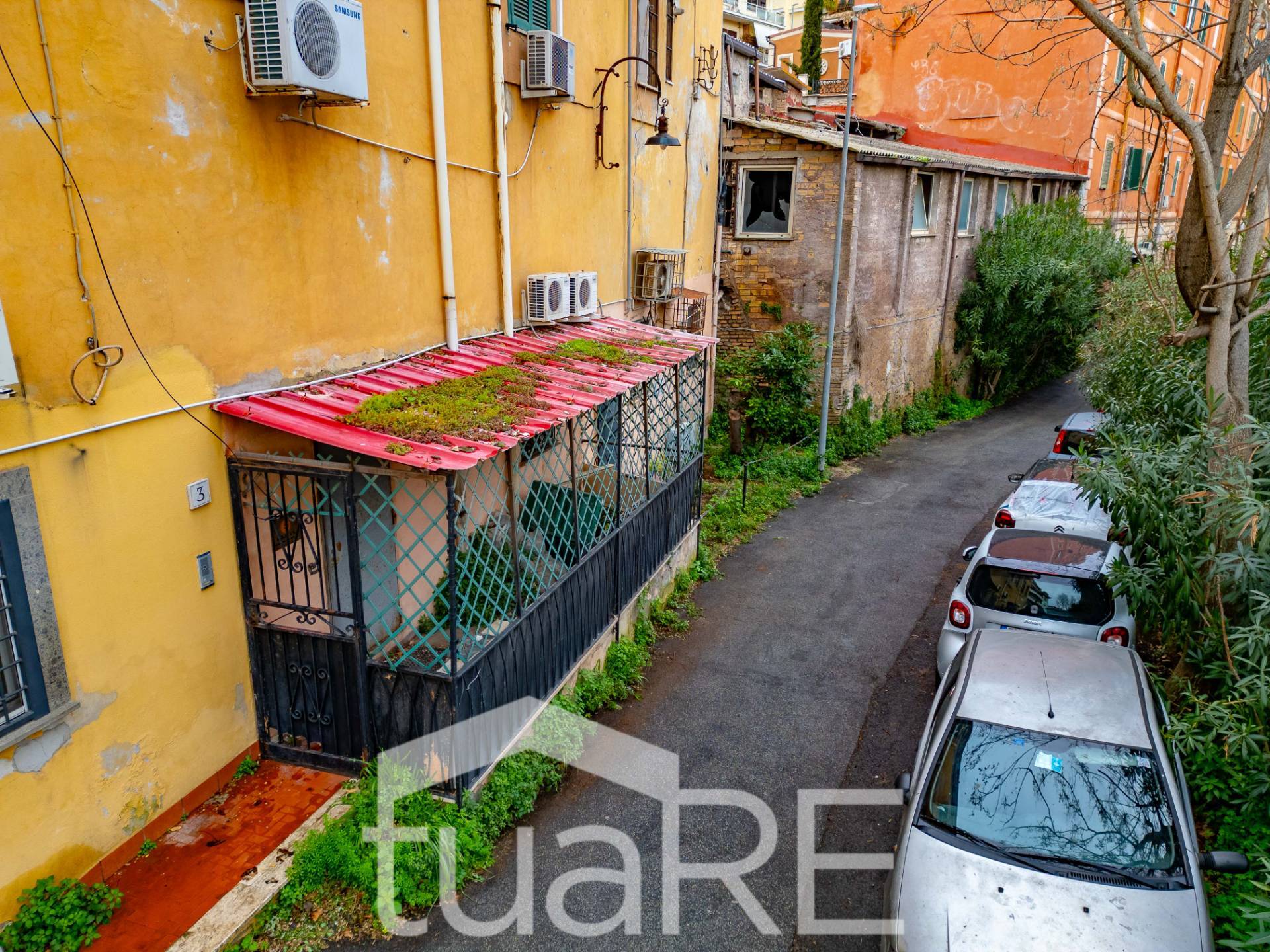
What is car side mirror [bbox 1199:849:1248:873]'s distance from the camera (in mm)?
4449

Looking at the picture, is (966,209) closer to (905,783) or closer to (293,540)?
(905,783)

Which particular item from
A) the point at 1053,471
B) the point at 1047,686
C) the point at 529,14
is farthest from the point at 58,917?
the point at 1053,471

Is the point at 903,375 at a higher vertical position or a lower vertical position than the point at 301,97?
lower

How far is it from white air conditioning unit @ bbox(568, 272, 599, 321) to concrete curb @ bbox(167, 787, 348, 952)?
5.69 m

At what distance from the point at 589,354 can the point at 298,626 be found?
3.61m

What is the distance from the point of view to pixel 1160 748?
16.0 ft

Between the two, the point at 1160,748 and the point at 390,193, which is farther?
the point at 390,193

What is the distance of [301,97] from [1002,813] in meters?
6.01

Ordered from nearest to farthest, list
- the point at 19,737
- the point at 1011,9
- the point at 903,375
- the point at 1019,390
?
the point at 19,737
the point at 1011,9
the point at 903,375
the point at 1019,390

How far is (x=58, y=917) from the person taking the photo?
4191 millimetres

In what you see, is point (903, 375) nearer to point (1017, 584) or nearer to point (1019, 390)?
point (1019, 390)

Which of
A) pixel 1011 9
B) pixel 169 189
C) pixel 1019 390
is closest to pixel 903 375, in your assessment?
pixel 1019 390

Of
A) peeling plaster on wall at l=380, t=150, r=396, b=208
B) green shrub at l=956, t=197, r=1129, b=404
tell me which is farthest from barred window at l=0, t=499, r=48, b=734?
green shrub at l=956, t=197, r=1129, b=404

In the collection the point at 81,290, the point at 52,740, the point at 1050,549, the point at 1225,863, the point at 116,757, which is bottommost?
the point at 1225,863
